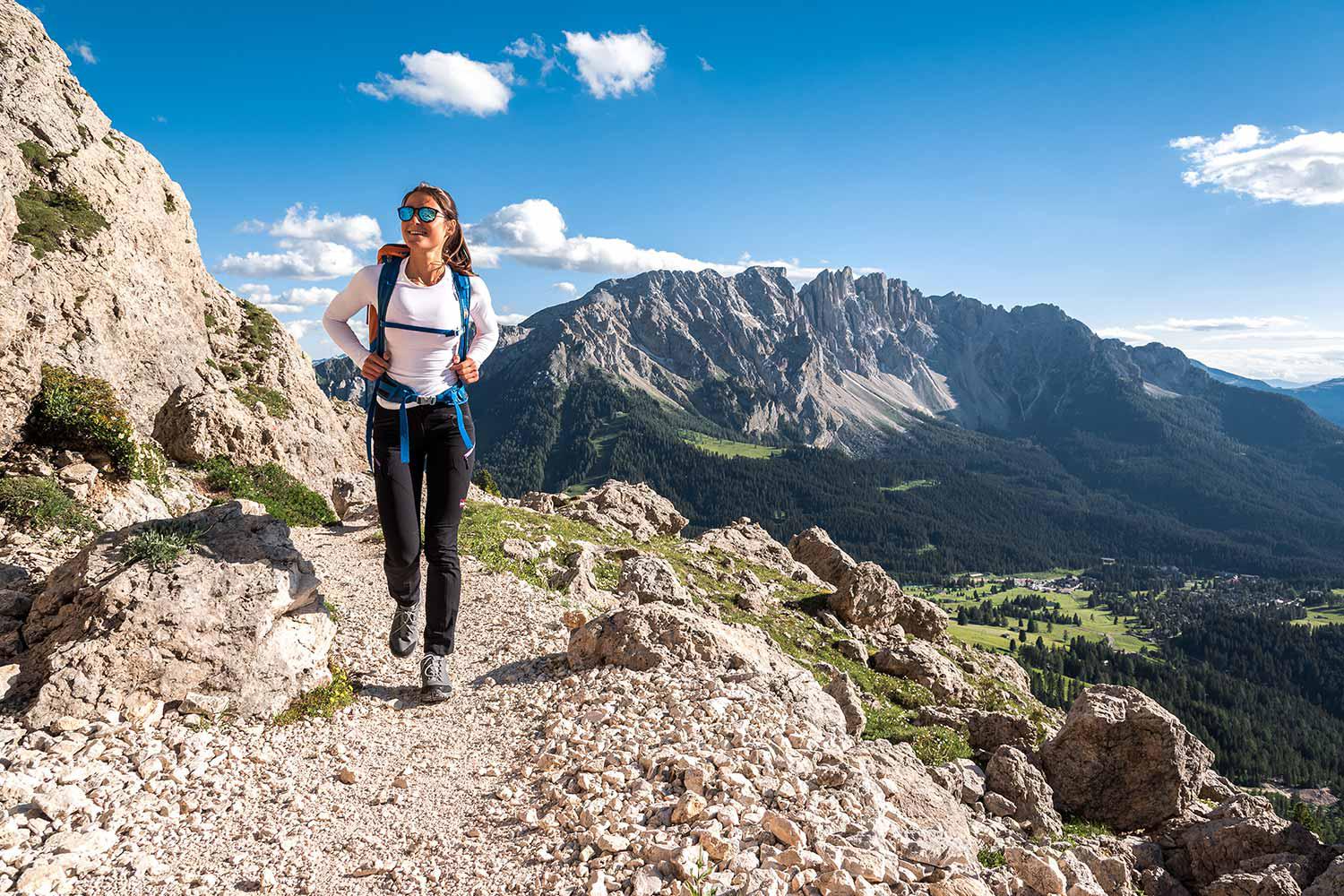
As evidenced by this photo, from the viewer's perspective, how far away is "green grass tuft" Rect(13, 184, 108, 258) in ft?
84.2

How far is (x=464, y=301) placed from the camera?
8328mm

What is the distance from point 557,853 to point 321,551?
1669cm

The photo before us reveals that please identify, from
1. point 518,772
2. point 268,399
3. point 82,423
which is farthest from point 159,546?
point 268,399

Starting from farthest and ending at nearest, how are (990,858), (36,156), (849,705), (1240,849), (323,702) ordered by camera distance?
(36,156) < (849,705) < (1240,849) < (323,702) < (990,858)

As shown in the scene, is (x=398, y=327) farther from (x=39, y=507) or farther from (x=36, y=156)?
(x=36, y=156)

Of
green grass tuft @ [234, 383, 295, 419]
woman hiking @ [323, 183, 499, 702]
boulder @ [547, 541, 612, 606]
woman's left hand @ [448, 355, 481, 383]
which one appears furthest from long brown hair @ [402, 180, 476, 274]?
green grass tuft @ [234, 383, 295, 419]

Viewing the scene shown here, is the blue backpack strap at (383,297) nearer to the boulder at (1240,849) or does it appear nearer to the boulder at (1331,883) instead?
the boulder at (1331,883)

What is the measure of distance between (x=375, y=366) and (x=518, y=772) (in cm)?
502

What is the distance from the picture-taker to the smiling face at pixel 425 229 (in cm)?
781

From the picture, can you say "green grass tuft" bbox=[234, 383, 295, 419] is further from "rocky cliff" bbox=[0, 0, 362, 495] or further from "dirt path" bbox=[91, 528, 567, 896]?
"dirt path" bbox=[91, 528, 567, 896]

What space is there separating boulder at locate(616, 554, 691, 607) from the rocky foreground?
5.74 meters

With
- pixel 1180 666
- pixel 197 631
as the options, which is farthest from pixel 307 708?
pixel 1180 666

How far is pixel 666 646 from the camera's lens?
1074cm

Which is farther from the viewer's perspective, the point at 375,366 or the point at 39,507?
the point at 39,507
